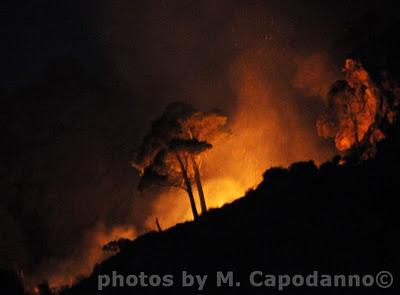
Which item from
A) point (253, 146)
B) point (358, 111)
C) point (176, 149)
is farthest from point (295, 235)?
point (253, 146)

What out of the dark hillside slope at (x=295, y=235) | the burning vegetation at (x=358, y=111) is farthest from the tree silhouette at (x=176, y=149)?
the burning vegetation at (x=358, y=111)

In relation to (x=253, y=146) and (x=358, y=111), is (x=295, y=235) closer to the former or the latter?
(x=358, y=111)

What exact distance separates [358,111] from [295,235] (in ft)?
47.1

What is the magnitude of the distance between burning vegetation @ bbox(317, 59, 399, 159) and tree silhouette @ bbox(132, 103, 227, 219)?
8351 mm

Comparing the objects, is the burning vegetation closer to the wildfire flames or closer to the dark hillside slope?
the dark hillside slope

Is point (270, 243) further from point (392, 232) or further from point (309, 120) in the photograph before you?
point (309, 120)

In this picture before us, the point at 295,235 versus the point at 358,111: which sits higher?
the point at 358,111

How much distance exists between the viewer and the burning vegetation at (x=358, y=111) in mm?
24922

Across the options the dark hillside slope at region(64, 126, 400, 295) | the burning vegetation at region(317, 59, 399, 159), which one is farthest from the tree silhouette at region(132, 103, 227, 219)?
the burning vegetation at region(317, 59, 399, 159)

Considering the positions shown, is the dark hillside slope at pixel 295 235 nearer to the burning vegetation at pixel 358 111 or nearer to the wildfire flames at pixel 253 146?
the burning vegetation at pixel 358 111

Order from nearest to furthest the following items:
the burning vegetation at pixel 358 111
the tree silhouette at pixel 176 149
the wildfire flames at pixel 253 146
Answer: the burning vegetation at pixel 358 111 < the tree silhouette at pixel 176 149 < the wildfire flames at pixel 253 146

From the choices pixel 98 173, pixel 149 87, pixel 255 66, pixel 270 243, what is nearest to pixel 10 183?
pixel 98 173

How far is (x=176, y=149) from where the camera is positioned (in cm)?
2681

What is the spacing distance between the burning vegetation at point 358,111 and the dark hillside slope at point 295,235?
4.44 metres
